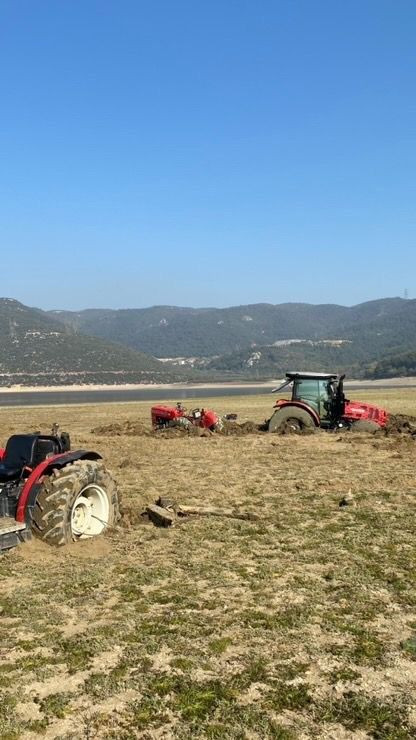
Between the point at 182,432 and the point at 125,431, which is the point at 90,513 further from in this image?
the point at 125,431

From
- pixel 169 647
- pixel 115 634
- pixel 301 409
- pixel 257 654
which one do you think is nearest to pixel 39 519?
pixel 115 634

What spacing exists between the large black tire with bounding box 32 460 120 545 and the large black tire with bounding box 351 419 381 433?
1224cm

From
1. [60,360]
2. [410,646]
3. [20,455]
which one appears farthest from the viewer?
[60,360]

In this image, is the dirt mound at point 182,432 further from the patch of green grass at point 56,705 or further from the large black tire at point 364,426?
the patch of green grass at point 56,705

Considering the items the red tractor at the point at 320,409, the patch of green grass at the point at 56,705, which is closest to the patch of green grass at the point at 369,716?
the patch of green grass at the point at 56,705

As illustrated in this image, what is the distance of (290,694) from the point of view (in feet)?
13.5

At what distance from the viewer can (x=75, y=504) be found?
7445 mm

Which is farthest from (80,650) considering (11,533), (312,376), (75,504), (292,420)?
(312,376)

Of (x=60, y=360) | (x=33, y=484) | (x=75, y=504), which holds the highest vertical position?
(x=60, y=360)

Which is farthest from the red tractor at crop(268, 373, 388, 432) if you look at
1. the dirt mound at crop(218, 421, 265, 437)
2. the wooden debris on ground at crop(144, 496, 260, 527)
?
the wooden debris on ground at crop(144, 496, 260, 527)

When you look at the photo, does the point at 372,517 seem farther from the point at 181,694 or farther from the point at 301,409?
the point at 301,409

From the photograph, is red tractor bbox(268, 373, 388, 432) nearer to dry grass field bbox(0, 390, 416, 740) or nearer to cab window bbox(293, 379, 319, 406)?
cab window bbox(293, 379, 319, 406)

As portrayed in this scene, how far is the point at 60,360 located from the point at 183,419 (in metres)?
145

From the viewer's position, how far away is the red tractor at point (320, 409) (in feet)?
62.8
